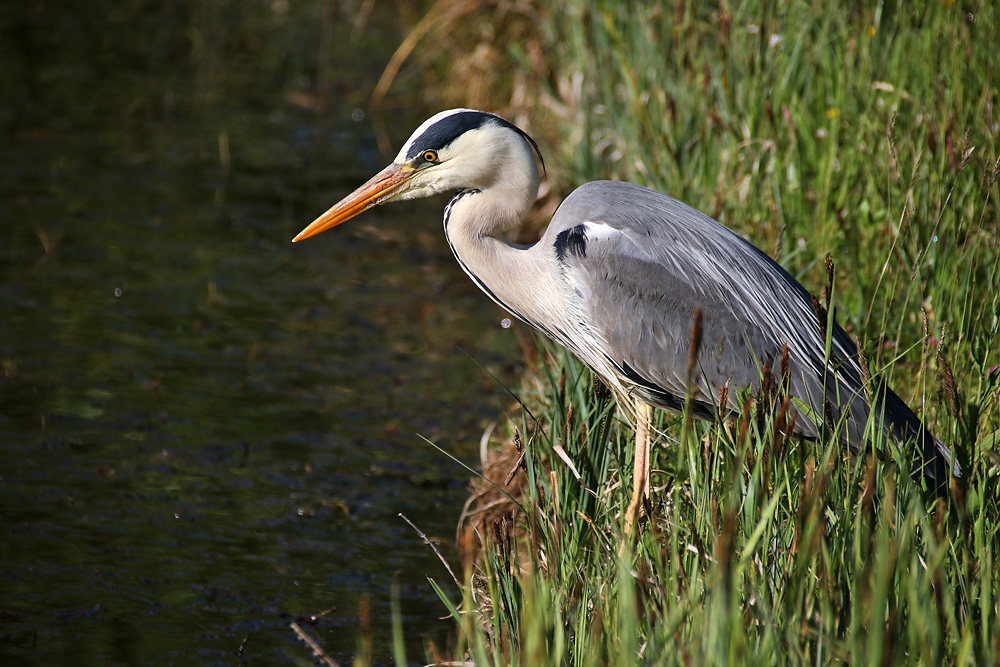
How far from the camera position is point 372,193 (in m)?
3.58

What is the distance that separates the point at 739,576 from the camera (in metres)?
2.09

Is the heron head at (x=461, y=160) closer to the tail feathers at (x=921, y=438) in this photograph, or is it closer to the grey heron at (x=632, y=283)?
the grey heron at (x=632, y=283)

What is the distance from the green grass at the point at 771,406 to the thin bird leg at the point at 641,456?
0.06 metres

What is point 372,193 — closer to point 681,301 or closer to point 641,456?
point 681,301

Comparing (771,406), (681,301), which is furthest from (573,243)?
(771,406)

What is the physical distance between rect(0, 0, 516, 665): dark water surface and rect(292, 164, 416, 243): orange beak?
127 centimetres

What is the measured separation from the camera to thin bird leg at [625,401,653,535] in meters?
2.86

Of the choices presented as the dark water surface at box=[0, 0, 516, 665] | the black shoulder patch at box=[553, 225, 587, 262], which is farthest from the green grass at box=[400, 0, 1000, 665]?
the dark water surface at box=[0, 0, 516, 665]

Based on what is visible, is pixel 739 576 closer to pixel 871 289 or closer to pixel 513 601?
pixel 513 601

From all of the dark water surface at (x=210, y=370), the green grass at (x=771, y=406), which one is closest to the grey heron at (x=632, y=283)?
the green grass at (x=771, y=406)

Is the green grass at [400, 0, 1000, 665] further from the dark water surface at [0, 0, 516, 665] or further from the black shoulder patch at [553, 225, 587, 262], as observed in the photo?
the dark water surface at [0, 0, 516, 665]

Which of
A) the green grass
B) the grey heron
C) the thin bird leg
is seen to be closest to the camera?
the green grass

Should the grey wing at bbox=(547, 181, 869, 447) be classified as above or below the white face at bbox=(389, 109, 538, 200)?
below

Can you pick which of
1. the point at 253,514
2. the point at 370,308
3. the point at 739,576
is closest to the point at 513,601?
the point at 739,576
